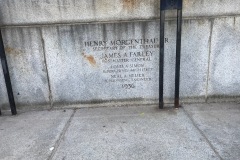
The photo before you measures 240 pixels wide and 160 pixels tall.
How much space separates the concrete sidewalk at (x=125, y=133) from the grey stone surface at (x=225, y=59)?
10.0 inches

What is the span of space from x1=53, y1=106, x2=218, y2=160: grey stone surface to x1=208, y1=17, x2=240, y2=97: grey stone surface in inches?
29.3

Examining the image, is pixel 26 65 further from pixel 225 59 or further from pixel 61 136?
pixel 225 59

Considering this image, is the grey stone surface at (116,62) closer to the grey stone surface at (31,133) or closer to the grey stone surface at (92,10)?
the grey stone surface at (92,10)

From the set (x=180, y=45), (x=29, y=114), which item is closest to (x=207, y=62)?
(x=180, y=45)

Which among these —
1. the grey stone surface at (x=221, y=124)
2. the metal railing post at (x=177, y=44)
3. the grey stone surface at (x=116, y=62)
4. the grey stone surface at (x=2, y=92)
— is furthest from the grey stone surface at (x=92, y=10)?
the grey stone surface at (x=221, y=124)

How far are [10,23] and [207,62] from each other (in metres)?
2.85

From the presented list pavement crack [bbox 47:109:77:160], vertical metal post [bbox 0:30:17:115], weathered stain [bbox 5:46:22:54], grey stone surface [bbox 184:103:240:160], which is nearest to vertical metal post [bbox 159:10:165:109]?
grey stone surface [bbox 184:103:240:160]

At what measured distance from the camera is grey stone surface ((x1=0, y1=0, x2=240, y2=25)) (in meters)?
3.56

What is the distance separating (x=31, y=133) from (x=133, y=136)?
1.27 metres

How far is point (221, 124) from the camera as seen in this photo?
3.23 meters

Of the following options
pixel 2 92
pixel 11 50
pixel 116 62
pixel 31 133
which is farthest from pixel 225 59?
pixel 2 92

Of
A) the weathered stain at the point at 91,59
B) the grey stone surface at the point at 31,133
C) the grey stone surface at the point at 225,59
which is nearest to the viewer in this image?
the grey stone surface at the point at 31,133

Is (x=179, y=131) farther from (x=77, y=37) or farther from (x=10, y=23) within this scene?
(x=10, y=23)

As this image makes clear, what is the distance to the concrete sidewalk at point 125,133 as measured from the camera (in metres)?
2.71
